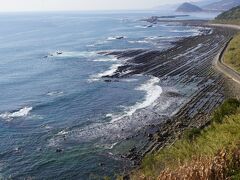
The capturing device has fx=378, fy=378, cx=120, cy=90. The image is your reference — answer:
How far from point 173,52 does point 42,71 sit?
3753cm

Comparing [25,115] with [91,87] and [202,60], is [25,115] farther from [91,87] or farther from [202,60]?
[202,60]

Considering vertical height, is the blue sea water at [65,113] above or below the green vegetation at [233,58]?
below

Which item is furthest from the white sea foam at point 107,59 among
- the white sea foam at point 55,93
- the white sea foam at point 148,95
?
the white sea foam at point 55,93

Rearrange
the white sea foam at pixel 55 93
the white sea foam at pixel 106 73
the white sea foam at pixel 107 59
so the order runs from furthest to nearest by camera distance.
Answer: the white sea foam at pixel 107 59 → the white sea foam at pixel 106 73 → the white sea foam at pixel 55 93

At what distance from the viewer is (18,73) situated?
85.6m

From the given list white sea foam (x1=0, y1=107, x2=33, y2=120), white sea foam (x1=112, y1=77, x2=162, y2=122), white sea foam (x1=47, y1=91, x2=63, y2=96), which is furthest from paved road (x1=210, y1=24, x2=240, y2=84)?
white sea foam (x1=0, y1=107, x2=33, y2=120)

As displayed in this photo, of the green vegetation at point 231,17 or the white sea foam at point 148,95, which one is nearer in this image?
the white sea foam at point 148,95

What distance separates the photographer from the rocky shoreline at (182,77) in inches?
1709

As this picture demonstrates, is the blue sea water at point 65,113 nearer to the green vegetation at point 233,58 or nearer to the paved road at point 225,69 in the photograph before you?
the paved road at point 225,69

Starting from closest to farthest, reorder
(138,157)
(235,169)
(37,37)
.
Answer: (235,169), (138,157), (37,37)

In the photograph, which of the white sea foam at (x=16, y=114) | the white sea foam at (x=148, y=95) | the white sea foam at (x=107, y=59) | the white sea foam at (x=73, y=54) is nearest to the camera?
the white sea foam at (x=16, y=114)

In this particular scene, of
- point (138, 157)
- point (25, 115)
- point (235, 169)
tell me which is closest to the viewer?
point (235, 169)

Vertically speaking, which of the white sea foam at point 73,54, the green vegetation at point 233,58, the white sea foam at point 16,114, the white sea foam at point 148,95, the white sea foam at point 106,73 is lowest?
the white sea foam at point 73,54

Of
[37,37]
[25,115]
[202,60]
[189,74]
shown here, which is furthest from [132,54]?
[37,37]
